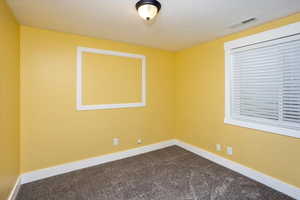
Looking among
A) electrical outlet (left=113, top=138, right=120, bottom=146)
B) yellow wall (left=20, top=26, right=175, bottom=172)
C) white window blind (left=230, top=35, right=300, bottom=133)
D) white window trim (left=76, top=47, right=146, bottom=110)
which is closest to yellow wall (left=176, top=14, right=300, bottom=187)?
white window blind (left=230, top=35, right=300, bottom=133)

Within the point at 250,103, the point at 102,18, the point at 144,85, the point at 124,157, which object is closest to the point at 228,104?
the point at 250,103

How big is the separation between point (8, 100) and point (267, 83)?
11.4ft

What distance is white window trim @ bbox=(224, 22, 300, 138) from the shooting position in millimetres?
1887

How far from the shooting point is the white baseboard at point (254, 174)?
1900mm

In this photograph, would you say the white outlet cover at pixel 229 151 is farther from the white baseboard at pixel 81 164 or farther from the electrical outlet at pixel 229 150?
the white baseboard at pixel 81 164

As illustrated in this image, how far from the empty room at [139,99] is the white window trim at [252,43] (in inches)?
0.6

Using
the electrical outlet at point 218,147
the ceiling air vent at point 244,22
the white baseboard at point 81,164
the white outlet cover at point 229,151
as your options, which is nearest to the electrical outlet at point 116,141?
the white baseboard at point 81,164

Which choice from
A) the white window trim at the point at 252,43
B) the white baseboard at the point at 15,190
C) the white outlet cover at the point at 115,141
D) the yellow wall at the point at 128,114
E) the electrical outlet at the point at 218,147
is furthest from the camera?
the white outlet cover at the point at 115,141

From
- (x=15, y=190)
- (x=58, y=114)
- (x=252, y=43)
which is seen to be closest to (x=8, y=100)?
(x=58, y=114)

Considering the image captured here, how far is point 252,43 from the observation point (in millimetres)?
2260

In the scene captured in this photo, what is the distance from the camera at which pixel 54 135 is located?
2.41 metres

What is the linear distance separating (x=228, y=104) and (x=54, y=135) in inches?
121

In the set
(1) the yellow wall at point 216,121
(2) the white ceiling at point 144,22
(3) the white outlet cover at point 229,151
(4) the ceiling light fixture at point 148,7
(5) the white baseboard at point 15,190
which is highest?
(2) the white ceiling at point 144,22

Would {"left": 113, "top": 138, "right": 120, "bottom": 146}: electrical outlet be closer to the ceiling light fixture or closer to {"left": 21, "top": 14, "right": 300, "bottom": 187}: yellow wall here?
{"left": 21, "top": 14, "right": 300, "bottom": 187}: yellow wall
